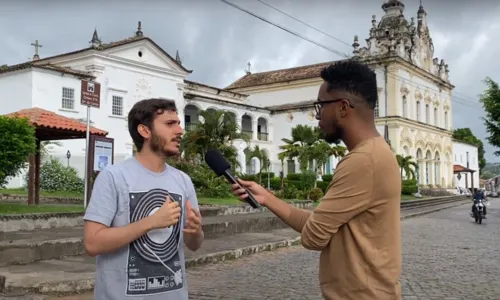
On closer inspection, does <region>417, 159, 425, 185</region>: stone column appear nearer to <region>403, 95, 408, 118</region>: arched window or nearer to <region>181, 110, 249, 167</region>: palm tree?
<region>403, 95, 408, 118</region>: arched window

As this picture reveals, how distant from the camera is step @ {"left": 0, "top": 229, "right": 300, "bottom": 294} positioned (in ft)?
19.0

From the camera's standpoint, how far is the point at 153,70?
3064 cm

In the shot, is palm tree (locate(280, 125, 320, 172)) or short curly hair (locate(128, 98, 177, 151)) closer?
short curly hair (locate(128, 98, 177, 151))

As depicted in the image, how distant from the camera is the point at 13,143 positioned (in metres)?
9.84

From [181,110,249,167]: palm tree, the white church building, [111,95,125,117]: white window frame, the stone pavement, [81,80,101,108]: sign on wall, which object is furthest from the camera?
[111,95,125,117]: white window frame

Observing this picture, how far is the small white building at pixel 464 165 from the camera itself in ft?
183

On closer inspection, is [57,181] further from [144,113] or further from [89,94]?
[144,113]

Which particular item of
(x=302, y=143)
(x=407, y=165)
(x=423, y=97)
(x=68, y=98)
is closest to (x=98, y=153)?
(x=68, y=98)

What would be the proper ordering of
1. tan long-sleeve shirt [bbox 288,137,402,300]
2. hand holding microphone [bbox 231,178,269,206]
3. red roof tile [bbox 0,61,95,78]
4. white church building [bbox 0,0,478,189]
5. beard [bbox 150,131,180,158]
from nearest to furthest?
tan long-sleeve shirt [bbox 288,137,402,300] → hand holding microphone [bbox 231,178,269,206] → beard [bbox 150,131,180,158] → red roof tile [bbox 0,61,95,78] → white church building [bbox 0,0,478,189]

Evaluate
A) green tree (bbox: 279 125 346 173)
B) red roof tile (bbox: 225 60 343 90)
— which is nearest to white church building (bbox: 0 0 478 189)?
red roof tile (bbox: 225 60 343 90)

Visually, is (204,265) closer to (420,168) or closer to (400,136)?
(400,136)

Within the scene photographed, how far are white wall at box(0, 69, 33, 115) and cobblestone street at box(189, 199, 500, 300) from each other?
18553 millimetres

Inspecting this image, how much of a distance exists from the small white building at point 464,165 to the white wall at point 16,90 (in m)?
43.9

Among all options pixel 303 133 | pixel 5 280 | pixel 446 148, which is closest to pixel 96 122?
pixel 303 133
